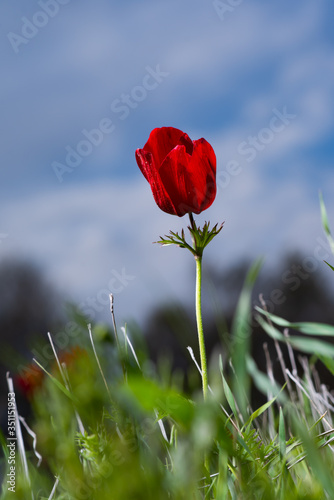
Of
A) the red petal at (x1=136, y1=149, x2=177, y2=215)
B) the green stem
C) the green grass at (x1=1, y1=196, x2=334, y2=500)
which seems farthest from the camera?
the red petal at (x1=136, y1=149, x2=177, y2=215)

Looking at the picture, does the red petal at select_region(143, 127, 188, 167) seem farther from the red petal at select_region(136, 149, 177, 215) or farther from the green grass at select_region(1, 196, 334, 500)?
the green grass at select_region(1, 196, 334, 500)

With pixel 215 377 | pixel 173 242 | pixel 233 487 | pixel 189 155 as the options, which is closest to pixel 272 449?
pixel 233 487

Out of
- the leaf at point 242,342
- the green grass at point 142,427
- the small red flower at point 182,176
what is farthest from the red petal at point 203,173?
the leaf at point 242,342

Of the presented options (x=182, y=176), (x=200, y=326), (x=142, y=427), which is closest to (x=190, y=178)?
(x=182, y=176)

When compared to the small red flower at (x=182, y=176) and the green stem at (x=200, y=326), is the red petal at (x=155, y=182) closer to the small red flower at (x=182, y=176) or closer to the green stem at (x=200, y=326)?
the small red flower at (x=182, y=176)

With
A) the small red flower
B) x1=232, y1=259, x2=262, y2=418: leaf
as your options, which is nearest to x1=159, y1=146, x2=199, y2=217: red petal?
the small red flower

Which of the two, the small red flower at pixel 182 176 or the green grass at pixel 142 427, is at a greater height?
the small red flower at pixel 182 176

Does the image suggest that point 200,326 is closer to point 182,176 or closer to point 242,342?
point 182,176

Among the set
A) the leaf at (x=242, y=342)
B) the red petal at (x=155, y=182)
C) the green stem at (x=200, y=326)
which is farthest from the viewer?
the red petal at (x=155, y=182)

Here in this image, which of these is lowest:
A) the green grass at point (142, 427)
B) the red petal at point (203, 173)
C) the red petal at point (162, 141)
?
the green grass at point (142, 427)
